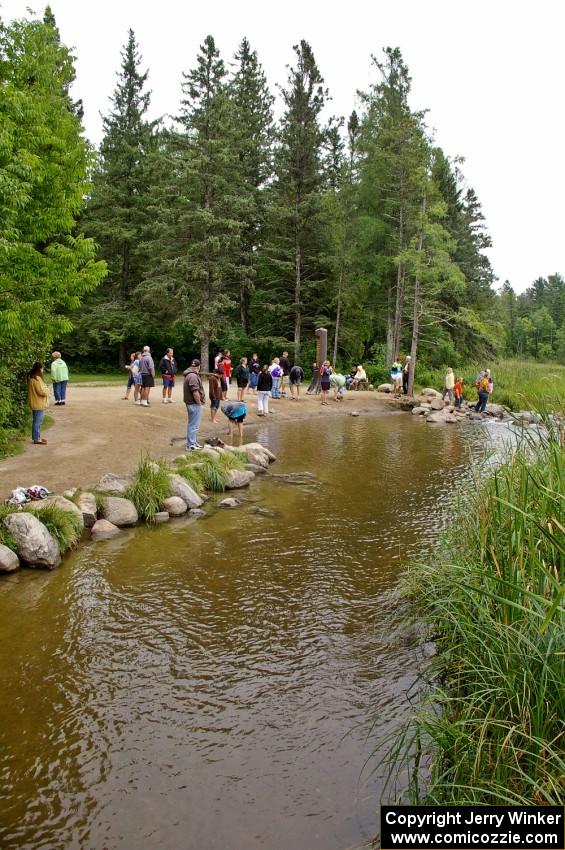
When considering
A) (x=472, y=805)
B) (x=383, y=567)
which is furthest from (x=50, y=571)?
(x=472, y=805)

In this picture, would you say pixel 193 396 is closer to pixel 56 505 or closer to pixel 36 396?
pixel 36 396

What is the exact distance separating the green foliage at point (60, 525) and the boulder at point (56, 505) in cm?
7

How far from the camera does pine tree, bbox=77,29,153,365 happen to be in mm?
34344

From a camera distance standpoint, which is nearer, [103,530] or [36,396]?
[103,530]

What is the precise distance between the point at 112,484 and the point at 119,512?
1011 mm

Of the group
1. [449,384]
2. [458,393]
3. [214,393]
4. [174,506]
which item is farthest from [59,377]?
[458,393]

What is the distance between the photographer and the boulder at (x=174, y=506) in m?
10.2

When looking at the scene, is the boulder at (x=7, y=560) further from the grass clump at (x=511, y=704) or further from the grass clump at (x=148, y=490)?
the grass clump at (x=511, y=704)

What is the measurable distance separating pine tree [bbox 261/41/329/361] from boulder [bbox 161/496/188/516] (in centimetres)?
2491

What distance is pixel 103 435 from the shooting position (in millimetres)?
14625

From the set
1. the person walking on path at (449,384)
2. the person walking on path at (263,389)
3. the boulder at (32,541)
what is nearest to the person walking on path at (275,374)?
the person walking on path at (263,389)

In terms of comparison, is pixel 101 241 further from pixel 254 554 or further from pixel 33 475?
pixel 254 554

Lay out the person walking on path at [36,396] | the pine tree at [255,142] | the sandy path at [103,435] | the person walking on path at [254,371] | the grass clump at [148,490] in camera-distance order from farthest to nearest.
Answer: the pine tree at [255,142]
the person walking on path at [254,371]
the person walking on path at [36,396]
the sandy path at [103,435]
the grass clump at [148,490]

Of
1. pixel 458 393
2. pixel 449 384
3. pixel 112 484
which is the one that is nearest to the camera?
pixel 112 484
